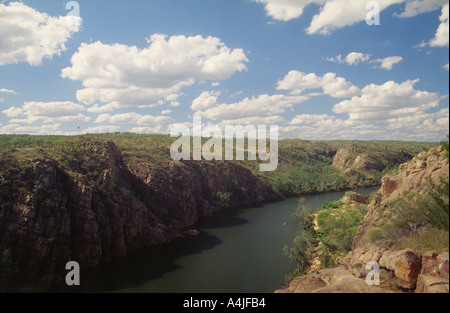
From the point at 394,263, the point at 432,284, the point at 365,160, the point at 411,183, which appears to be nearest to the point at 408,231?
the point at 394,263

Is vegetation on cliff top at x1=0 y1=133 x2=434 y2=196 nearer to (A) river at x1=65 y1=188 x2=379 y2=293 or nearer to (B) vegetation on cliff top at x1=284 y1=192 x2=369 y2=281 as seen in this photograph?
(A) river at x1=65 y1=188 x2=379 y2=293

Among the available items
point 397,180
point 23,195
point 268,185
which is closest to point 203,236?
point 23,195

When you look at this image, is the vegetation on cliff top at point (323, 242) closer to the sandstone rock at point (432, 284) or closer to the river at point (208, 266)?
the river at point (208, 266)

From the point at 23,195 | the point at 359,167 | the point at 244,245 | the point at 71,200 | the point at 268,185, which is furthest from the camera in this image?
the point at 359,167

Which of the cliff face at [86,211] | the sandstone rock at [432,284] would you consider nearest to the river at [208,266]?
the cliff face at [86,211]

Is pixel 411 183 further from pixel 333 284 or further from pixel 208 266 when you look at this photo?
pixel 208 266

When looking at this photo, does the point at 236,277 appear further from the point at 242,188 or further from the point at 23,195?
the point at 242,188
